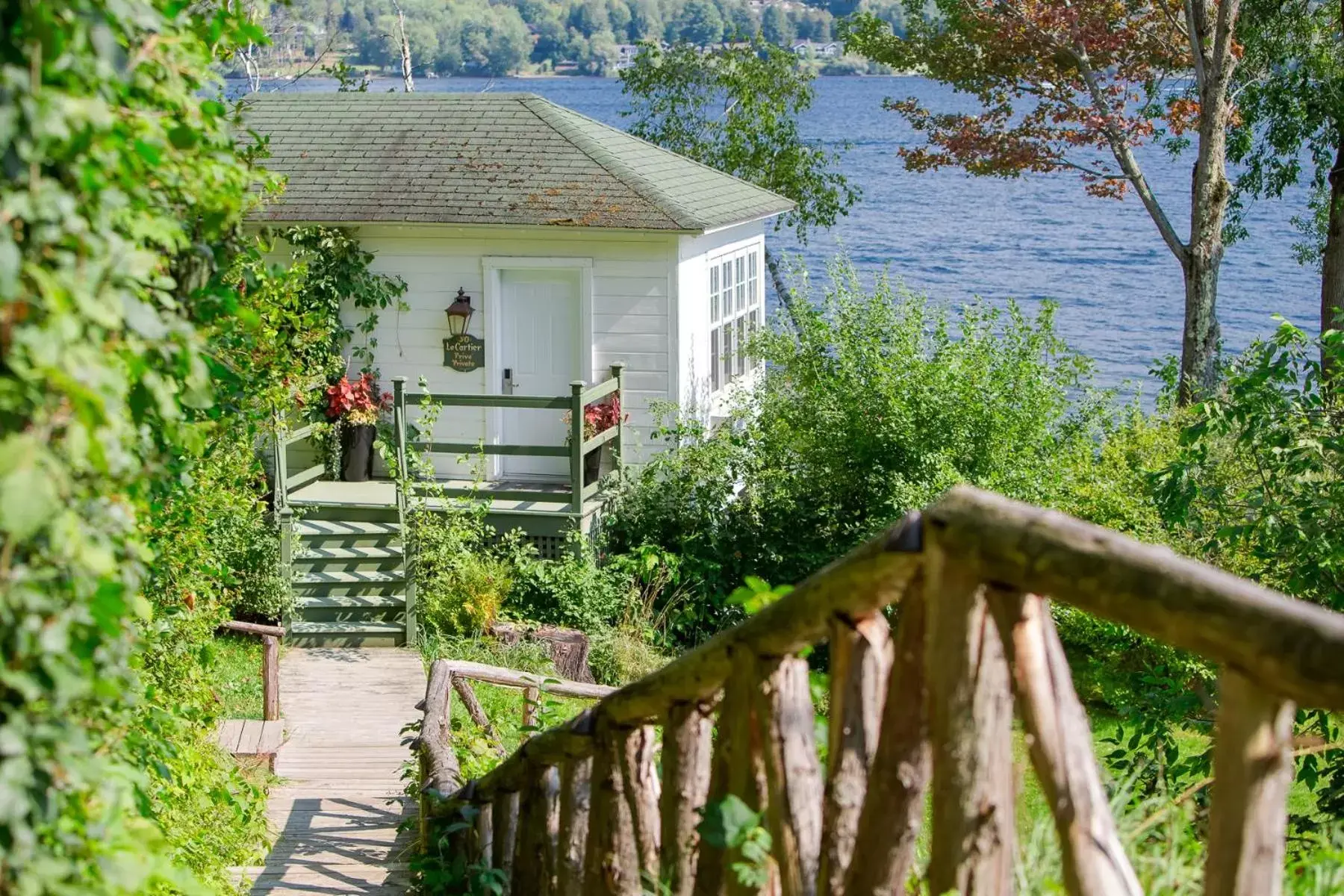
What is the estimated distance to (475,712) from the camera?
8.34 metres

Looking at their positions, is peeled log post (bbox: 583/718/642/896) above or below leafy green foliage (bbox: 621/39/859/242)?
below

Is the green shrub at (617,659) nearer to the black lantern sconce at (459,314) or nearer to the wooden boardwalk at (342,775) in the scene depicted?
the wooden boardwalk at (342,775)

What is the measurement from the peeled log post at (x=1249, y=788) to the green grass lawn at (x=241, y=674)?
9.75 metres

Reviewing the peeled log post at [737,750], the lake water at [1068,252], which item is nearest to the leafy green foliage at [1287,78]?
the lake water at [1068,252]

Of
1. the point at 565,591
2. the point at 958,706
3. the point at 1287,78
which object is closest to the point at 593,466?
the point at 565,591

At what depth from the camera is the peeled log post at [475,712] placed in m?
7.89

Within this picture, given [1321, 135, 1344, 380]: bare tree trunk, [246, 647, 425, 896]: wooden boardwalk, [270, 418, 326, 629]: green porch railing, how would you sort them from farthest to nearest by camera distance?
[1321, 135, 1344, 380]: bare tree trunk → [270, 418, 326, 629]: green porch railing → [246, 647, 425, 896]: wooden boardwalk

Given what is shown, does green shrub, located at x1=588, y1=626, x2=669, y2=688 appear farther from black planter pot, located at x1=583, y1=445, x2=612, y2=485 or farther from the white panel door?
the white panel door

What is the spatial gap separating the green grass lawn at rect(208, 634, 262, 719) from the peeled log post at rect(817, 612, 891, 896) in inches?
354

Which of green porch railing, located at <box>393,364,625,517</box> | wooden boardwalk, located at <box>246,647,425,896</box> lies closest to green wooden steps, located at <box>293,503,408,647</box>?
wooden boardwalk, located at <box>246,647,425,896</box>

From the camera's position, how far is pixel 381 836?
8.62 metres

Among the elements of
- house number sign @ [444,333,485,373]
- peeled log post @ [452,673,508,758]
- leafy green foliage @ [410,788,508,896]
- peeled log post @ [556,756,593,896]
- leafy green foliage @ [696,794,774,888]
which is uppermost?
leafy green foliage @ [696,794,774,888]

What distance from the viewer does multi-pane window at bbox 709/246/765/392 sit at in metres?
16.1

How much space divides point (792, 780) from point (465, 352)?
1289 cm
